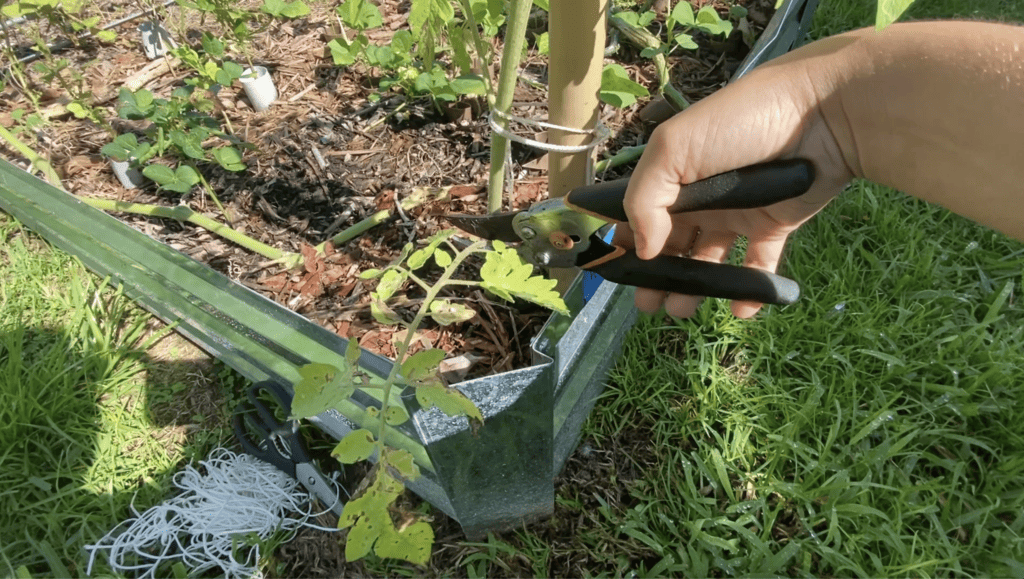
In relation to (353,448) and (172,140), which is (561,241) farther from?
(172,140)

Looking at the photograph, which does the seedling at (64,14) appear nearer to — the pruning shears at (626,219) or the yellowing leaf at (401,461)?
the pruning shears at (626,219)

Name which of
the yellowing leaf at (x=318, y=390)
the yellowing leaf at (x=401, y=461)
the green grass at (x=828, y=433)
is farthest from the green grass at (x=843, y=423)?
the yellowing leaf at (x=318, y=390)

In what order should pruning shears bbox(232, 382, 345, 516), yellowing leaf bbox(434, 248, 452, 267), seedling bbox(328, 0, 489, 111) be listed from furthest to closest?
seedling bbox(328, 0, 489, 111) < pruning shears bbox(232, 382, 345, 516) < yellowing leaf bbox(434, 248, 452, 267)

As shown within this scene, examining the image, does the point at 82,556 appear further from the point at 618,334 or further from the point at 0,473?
the point at 618,334

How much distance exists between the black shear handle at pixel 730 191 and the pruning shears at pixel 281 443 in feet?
2.96

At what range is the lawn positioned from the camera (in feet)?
4.52

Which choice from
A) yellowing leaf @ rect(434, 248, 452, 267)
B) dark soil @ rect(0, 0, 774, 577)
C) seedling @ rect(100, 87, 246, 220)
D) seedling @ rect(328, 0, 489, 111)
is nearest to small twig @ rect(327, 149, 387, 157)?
dark soil @ rect(0, 0, 774, 577)

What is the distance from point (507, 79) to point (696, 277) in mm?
572

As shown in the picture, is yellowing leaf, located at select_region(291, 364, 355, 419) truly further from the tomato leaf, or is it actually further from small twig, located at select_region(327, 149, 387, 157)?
small twig, located at select_region(327, 149, 387, 157)

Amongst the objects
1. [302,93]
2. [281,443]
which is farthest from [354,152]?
[281,443]

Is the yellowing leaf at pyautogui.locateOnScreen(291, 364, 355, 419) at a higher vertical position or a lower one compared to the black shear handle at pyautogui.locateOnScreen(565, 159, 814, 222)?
lower

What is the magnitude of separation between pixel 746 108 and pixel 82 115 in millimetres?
2231

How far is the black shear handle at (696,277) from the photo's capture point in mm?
1207

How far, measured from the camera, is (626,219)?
A: 1188 millimetres
